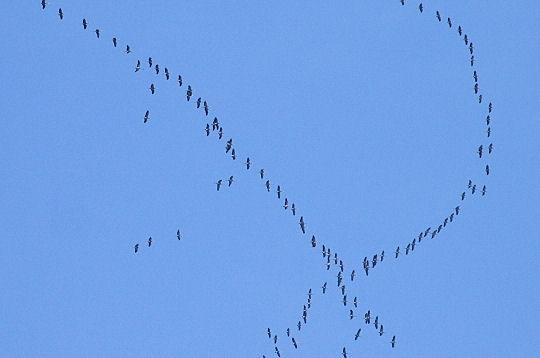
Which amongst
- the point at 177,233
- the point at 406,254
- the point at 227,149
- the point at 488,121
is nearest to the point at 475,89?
the point at 488,121

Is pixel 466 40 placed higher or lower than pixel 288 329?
higher

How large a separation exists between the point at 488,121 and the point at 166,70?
3071mm

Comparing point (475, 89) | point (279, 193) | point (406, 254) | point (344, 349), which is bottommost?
point (344, 349)

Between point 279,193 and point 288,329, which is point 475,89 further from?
point 288,329

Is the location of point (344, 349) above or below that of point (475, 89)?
below

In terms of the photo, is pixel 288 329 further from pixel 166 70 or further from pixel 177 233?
pixel 166 70

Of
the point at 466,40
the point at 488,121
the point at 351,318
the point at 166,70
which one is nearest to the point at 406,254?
the point at 351,318

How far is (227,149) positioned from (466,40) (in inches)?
97.3

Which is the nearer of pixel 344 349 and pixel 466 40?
pixel 344 349

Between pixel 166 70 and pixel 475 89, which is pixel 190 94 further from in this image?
pixel 475 89

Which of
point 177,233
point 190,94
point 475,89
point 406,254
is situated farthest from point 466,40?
point 177,233

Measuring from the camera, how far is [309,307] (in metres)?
8.52

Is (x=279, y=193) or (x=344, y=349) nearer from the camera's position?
(x=344, y=349)

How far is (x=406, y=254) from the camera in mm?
8797
